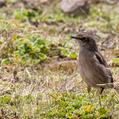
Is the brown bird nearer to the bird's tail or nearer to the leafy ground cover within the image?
the bird's tail

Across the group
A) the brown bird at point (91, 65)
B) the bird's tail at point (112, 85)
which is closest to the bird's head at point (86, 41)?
the brown bird at point (91, 65)

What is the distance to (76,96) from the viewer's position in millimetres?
9133

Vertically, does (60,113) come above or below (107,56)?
above

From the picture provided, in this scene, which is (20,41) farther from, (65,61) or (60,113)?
(60,113)

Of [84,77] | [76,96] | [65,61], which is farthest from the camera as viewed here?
[65,61]

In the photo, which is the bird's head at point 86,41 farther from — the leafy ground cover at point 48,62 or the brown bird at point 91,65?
the leafy ground cover at point 48,62

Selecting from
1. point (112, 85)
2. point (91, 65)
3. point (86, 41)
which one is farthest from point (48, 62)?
point (112, 85)

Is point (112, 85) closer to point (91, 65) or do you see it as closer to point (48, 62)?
point (91, 65)

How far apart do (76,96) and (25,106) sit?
0.74 meters

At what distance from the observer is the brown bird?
973cm

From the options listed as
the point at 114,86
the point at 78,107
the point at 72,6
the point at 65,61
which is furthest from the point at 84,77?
the point at 72,6

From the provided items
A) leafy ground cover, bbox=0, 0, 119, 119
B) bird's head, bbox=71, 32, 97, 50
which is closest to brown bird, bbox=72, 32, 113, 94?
bird's head, bbox=71, 32, 97, 50

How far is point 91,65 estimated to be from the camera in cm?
977

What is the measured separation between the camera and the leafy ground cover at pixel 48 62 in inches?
339
